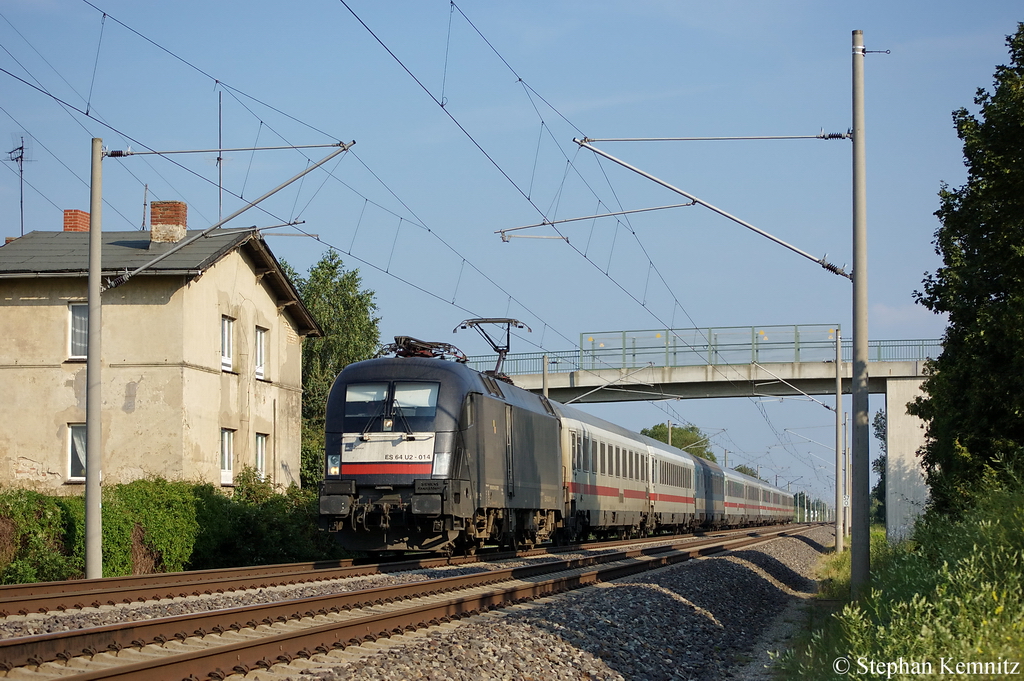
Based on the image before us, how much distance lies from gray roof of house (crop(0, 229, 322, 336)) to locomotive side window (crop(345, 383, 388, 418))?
555 cm

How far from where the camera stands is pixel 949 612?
740 cm

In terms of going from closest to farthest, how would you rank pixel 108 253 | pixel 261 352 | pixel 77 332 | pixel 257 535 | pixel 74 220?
1. pixel 257 535
2. pixel 77 332
3. pixel 108 253
4. pixel 261 352
5. pixel 74 220

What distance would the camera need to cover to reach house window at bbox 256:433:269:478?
28000 mm

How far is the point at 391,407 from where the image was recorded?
18.1 meters

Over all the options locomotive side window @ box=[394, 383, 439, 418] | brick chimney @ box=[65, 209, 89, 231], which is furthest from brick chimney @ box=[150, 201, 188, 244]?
locomotive side window @ box=[394, 383, 439, 418]

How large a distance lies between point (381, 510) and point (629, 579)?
4.17 m

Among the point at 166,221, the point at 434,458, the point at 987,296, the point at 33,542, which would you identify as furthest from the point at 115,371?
the point at 987,296

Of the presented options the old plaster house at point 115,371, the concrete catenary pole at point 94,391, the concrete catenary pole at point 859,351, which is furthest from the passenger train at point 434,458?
the concrete catenary pole at point 859,351

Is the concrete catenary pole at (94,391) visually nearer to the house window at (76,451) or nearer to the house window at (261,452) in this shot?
the house window at (76,451)

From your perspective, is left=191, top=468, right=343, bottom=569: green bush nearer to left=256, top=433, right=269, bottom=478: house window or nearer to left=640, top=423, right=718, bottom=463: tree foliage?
left=256, top=433, right=269, bottom=478: house window

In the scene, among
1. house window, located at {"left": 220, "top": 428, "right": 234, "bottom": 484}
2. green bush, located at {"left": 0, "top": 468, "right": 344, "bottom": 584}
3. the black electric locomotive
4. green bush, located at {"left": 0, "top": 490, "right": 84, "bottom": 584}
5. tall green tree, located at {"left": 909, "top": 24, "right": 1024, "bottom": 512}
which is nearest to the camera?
tall green tree, located at {"left": 909, "top": 24, "right": 1024, "bottom": 512}

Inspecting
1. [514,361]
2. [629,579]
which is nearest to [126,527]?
[629,579]

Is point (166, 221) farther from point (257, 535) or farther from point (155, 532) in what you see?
point (155, 532)

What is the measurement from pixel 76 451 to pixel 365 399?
29.5 ft
